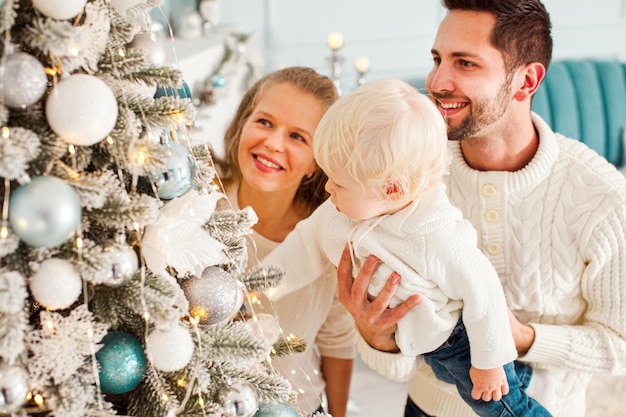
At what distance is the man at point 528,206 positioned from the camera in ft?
4.32

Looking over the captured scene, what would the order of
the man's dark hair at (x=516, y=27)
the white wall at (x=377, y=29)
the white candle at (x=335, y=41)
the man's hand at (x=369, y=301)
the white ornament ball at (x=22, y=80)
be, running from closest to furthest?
1. the white ornament ball at (x=22, y=80)
2. the man's hand at (x=369, y=301)
3. the man's dark hair at (x=516, y=27)
4. the white candle at (x=335, y=41)
5. the white wall at (x=377, y=29)

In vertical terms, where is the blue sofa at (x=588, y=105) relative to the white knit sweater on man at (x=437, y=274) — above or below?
below

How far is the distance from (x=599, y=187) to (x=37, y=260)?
116 cm

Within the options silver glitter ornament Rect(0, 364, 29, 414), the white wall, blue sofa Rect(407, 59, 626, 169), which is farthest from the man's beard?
the white wall

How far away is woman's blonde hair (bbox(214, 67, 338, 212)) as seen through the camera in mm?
1538

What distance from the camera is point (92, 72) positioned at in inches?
29.0

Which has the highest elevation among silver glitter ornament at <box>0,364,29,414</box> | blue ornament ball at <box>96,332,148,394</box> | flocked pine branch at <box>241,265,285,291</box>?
silver glitter ornament at <box>0,364,29,414</box>

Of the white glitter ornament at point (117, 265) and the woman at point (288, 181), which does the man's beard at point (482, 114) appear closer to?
the woman at point (288, 181)

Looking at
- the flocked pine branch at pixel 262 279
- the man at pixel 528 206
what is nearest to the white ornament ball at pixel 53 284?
the flocked pine branch at pixel 262 279

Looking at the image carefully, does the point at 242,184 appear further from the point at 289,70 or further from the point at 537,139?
the point at 537,139

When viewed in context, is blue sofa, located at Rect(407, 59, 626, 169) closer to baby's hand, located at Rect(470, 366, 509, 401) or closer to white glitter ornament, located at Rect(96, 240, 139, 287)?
baby's hand, located at Rect(470, 366, 509, 401)

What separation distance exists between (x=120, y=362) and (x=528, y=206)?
1.00 m

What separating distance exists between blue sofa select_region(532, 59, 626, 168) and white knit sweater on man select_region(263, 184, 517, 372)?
2.36 metres

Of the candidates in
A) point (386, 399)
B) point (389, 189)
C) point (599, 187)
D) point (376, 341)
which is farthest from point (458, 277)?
point (386, 399)
